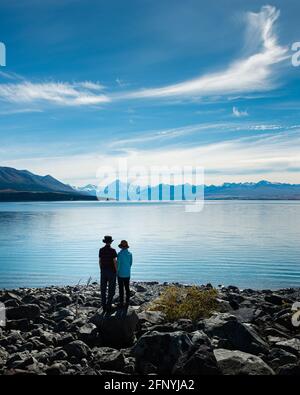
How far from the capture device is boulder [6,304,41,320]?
2133cm

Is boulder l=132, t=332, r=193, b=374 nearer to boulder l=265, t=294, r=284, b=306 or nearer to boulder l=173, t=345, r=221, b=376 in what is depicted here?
boulder l=173, t=345, r=221, b=376

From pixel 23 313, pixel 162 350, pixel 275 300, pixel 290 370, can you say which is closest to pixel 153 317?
pixel 162 350

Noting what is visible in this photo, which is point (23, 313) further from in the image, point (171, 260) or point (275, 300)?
point (171, 260)

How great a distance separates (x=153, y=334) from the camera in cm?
1569

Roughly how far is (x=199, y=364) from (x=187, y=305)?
7238 mm

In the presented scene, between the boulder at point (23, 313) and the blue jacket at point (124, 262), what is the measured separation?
A: 176 inches

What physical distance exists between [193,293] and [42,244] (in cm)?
6631

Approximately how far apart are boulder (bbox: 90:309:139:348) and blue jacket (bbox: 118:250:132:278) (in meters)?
1.92

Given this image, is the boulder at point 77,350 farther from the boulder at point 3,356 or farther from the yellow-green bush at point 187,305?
the yellow-green bush at point 187,305

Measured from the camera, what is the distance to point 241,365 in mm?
14133

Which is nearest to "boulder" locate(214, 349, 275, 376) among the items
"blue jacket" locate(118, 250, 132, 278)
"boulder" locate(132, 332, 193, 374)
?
"boulder" locate(132, 332, 193, 374)

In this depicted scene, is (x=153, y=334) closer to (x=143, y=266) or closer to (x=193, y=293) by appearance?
(x=193, y=293)

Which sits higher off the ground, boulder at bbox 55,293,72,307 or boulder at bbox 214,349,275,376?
boulder at bbox 214,349,275,376

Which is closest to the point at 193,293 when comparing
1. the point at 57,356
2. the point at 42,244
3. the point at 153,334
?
the point at 153,334
